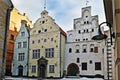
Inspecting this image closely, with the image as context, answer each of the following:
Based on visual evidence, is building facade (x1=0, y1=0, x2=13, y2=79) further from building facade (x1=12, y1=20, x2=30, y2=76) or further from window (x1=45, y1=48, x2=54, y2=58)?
building facade (x1=12, y1=20, x2=30, y2=76)

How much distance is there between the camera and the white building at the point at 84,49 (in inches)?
982

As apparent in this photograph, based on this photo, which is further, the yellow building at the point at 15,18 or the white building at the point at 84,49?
the yellow building at the point at 15,18

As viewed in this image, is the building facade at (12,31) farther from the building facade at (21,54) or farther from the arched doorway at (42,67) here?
the arched doorway at (42,67)

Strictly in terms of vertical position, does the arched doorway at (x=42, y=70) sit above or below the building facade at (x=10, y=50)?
below

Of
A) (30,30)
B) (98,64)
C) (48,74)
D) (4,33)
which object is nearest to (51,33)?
(30,30)

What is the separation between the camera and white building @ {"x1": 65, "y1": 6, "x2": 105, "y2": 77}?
81.9ft

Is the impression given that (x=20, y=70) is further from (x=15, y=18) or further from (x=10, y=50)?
(x=15, y=18)

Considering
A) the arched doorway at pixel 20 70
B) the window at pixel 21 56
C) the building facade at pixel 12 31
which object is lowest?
the arched doorway at pixel 20 70

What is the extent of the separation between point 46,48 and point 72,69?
4938 mm

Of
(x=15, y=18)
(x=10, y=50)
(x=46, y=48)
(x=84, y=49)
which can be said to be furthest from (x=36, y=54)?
(x=15, y=18)

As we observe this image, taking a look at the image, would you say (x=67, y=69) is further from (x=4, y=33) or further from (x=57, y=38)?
(x=4, y=33)

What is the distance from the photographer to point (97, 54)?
25047 mm

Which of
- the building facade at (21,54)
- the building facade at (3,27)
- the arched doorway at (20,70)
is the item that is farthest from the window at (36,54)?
the building facade at (3,27)

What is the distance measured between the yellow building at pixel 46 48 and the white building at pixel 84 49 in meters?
1.22
